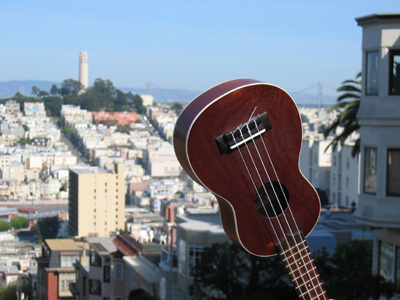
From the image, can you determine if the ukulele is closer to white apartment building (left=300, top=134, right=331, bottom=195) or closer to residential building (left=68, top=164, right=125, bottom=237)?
white apartment building (left=300, top=134, right=331, bottom=195)

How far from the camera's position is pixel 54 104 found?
117000 mm

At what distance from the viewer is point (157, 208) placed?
7031 centimetres

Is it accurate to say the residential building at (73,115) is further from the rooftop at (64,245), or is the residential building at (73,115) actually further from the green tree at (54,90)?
the rooftop at (64,245)

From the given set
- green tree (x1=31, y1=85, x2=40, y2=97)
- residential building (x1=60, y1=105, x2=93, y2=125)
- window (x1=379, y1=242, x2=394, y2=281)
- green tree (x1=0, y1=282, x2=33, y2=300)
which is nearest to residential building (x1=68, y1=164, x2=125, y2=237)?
green tree (x1=0, y1=282, x2=33, y2=300)

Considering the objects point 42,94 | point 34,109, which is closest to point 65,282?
point 34,109

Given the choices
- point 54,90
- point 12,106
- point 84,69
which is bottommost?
point 12,106

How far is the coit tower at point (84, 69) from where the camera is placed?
5580 inches

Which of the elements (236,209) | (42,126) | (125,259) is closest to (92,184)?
(125,259)

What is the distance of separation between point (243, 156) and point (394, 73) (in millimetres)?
3628

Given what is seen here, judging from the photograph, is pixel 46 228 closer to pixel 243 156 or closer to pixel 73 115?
pixel 243 156

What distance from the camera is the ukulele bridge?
4.22 feet

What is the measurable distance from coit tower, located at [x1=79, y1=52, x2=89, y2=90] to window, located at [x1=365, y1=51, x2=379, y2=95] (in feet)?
447

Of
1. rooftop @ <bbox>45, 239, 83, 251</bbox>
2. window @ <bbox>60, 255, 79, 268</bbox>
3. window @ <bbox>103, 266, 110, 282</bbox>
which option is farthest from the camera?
rooftop @ <bbox>45, 239, 83, 251</bbox>

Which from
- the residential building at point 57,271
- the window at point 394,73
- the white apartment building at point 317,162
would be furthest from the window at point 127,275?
the white apartment building at point 317,162
